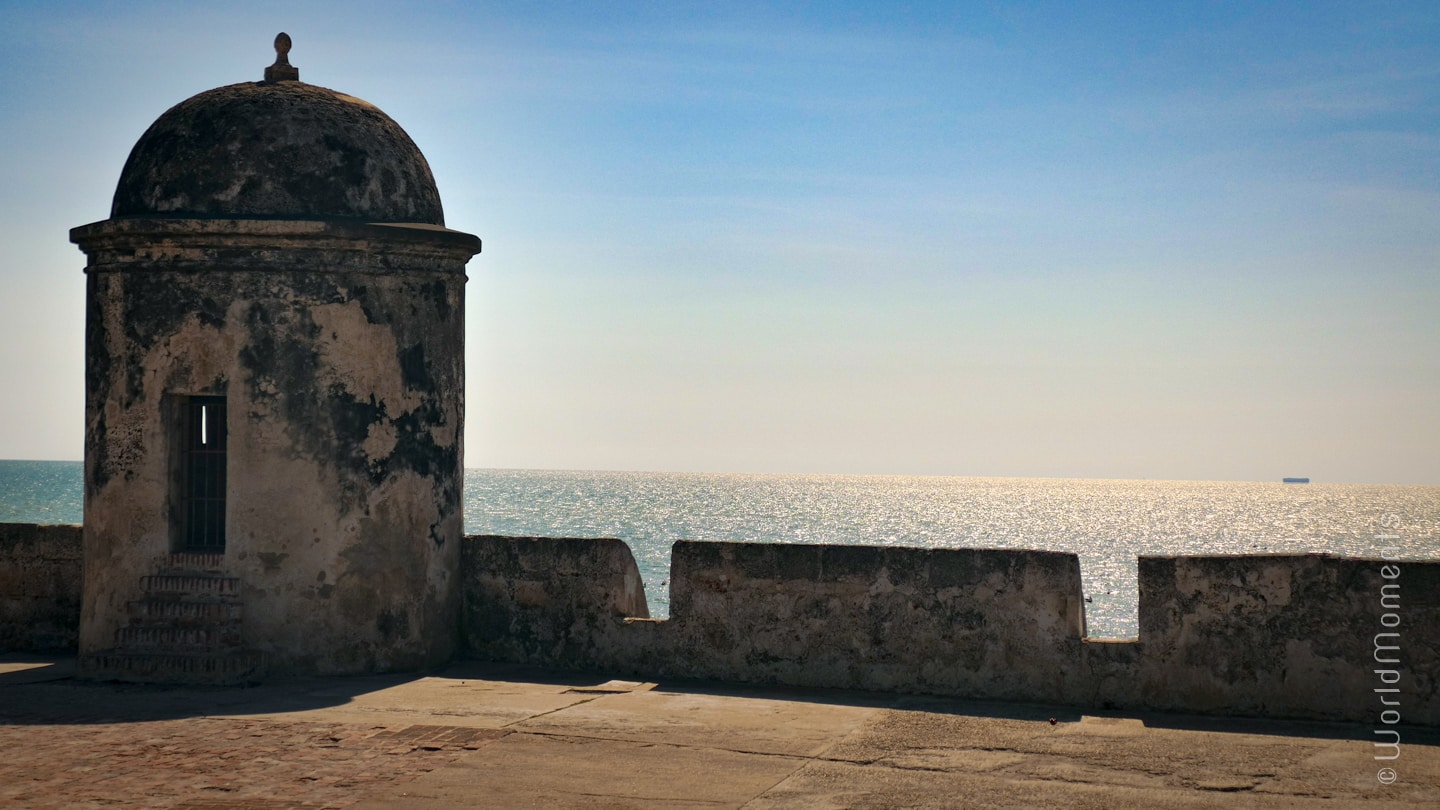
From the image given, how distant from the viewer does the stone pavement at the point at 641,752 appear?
557cm

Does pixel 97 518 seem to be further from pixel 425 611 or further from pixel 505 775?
pixel 505 775

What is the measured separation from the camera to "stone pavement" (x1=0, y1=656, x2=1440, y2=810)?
219 inches

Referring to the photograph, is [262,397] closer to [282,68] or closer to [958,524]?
[282,68]

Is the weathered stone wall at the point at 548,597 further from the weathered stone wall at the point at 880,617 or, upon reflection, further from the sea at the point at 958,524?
A: the sea at the point at 958,524

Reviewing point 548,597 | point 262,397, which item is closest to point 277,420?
point 262,397

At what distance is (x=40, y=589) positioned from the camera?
→ 9867mm

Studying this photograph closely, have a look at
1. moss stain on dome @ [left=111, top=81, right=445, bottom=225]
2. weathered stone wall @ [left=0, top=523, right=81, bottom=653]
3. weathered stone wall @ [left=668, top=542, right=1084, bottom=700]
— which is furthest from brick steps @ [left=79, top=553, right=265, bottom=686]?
weathered stone wall @ [left=668, top=542, right=1084, bottom=700]

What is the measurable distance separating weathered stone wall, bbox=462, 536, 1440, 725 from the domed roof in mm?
2619

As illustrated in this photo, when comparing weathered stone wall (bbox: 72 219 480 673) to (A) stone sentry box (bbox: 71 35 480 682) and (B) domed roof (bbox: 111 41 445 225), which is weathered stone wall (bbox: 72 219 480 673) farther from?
(B) domed roof (bbox: 111 41 445 225)

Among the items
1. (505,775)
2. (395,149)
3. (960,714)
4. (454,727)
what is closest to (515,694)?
(454,727)

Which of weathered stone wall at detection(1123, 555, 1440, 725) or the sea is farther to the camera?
the sea

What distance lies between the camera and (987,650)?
7.90m

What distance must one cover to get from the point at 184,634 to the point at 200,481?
118 centimetres

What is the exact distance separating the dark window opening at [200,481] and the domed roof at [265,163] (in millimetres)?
1369
